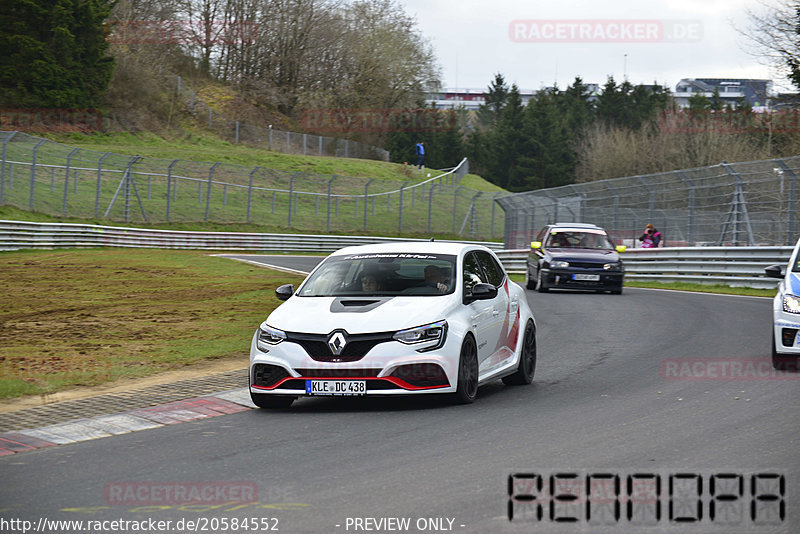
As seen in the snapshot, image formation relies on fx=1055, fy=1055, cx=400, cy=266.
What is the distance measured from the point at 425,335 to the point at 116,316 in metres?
9.74

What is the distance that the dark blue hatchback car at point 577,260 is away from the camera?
79.4ft

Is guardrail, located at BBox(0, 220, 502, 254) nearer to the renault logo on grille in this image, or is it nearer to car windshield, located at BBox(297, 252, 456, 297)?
car windshield, located at BBox(297, 252, 456, 297)

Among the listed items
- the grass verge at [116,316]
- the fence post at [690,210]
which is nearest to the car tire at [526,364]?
the grass verge at [116,316]

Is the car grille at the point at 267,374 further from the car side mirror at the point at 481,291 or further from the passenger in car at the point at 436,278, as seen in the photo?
the car side mirror at the point at 481,291

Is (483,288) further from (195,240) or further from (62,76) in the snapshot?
(62,76)

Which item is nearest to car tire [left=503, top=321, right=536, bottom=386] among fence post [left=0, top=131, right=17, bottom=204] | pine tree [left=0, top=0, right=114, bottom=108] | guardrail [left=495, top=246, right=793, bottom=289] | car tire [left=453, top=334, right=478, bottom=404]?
car tire [left=453, top=334, right=478, bottom=404]

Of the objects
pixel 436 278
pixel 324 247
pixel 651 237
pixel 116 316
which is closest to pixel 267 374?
pixel 436 278

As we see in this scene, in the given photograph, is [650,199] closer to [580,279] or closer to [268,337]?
[580,279]

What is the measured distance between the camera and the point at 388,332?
29.3ft

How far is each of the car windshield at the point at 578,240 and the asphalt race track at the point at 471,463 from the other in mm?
13968

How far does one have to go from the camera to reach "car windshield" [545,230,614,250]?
25141 millimetres

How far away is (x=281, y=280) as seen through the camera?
27047mm

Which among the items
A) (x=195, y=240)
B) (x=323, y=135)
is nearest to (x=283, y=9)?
(x=323, y=135)

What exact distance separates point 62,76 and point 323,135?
101ft
